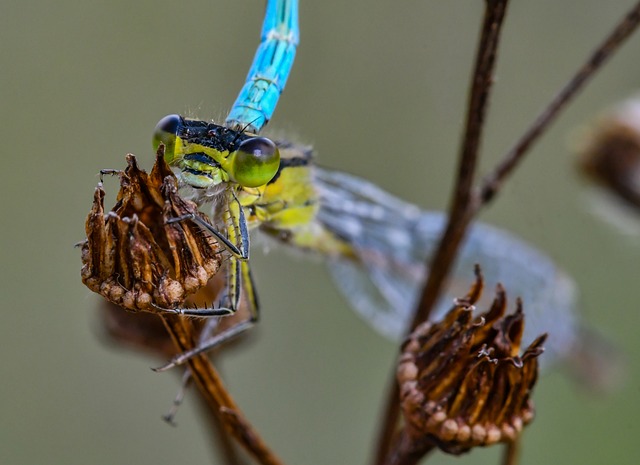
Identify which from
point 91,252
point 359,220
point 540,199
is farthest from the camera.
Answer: point 540,199

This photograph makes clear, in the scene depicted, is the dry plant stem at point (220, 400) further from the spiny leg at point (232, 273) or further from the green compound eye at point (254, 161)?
the green compound eye at point (254, 161)

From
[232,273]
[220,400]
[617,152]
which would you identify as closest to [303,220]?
[232,273]

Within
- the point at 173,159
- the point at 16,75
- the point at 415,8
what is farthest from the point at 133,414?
the point at 173,159

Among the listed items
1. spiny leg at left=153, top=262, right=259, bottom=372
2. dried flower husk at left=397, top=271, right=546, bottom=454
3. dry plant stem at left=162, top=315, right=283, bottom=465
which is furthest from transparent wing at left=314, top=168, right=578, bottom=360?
dried flower husk at left=397, top=271, right=546, bottom=454

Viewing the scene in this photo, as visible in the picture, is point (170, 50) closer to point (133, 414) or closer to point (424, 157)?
point (424, 157)

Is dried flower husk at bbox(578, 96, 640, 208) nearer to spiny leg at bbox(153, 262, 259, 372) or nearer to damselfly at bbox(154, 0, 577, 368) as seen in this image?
damselfly at bbox(154, 0, 577, 368)
